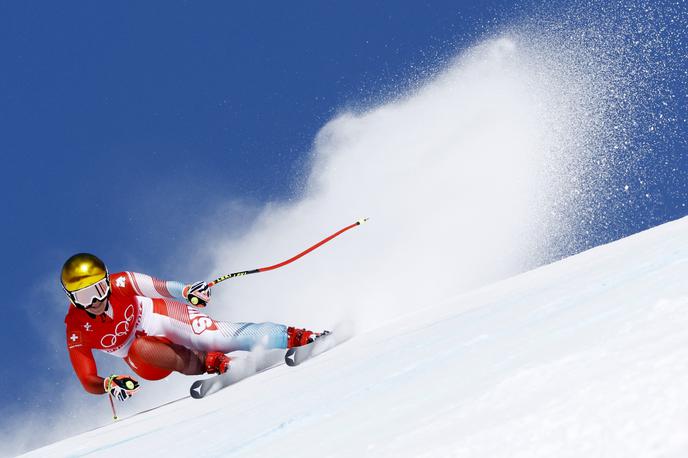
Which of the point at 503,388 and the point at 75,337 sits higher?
the point at 75,337

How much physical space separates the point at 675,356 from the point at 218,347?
13.1ft

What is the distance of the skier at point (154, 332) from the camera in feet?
16.7

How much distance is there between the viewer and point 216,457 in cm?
256

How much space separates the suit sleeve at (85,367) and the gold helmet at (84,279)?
400mm

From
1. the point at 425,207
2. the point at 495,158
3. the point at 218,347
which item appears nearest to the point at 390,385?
the point at 218,347

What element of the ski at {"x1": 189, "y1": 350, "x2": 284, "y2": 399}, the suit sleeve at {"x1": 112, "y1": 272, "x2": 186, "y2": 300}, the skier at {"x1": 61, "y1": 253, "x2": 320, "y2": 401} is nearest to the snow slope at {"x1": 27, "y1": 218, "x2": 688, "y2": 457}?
the ski at {"x1": 189, "y1": 350, "x2": 284, "y2": 399}

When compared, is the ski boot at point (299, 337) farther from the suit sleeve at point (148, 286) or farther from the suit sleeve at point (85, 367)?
the suit sleeve at point (85, 367)

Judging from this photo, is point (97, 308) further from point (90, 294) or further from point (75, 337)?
point (75, 337)

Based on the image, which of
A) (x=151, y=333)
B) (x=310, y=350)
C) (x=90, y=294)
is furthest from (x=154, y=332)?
(x=310, y=350)

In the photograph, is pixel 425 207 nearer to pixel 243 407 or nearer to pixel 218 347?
pixel 218 347

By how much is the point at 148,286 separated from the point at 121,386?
2.55 ft

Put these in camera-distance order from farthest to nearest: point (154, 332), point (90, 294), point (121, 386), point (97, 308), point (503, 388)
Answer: point (154, 332)
point (97, 308)
point (90, 294)
point (121, 386)
point (503, 388)

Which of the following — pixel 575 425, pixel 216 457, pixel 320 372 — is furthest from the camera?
pixel 320 372

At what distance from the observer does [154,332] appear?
524cm
